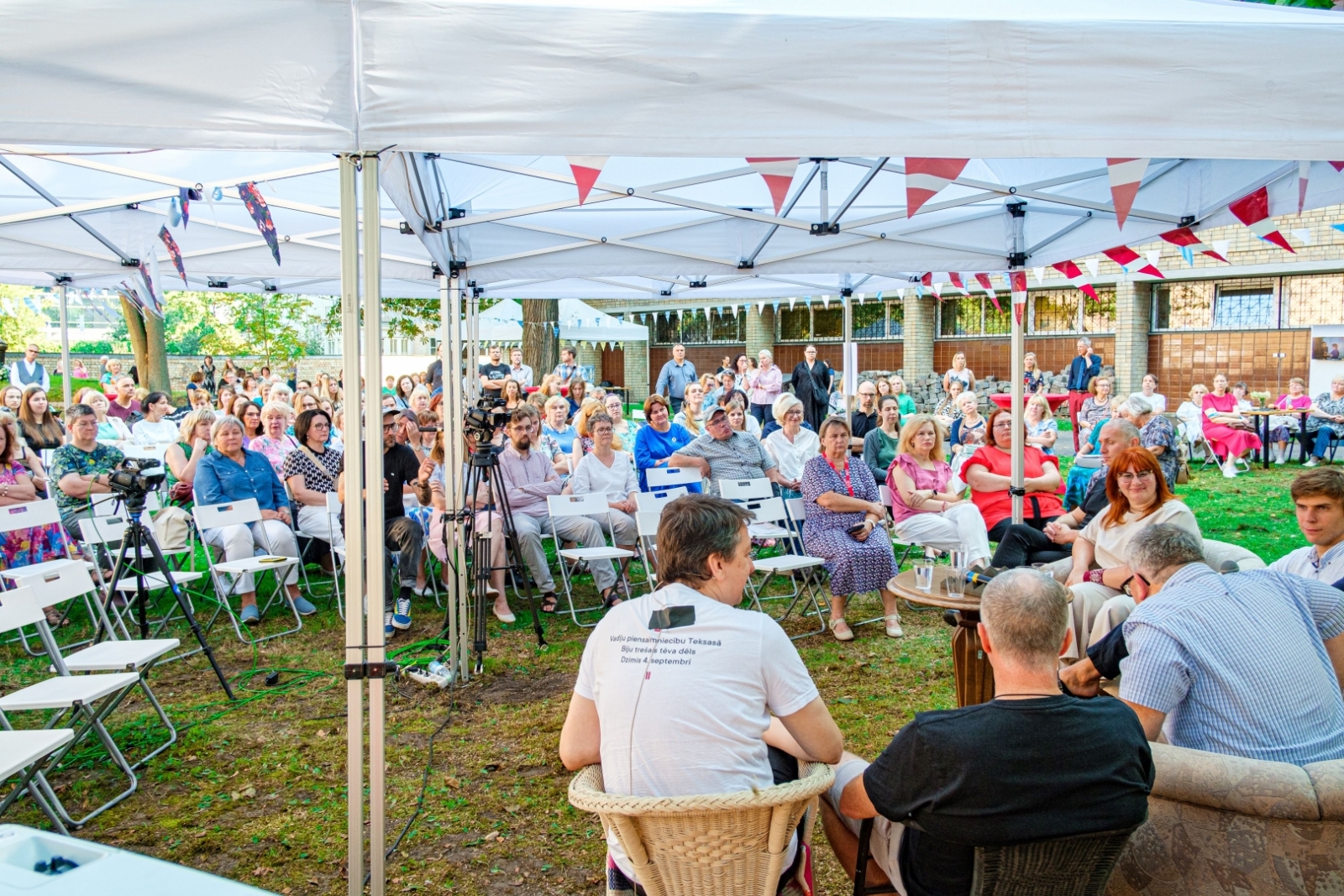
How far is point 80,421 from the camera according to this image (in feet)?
22.0

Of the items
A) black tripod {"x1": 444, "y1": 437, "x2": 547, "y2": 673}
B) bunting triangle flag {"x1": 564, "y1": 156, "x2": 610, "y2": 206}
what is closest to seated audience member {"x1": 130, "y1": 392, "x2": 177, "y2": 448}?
black tripod {"x1": 444, "y1": 437, "x2": 547, "y2": 673}

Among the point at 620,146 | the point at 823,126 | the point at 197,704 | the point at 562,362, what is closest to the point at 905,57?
the point at 823,126

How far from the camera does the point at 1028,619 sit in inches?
79.7

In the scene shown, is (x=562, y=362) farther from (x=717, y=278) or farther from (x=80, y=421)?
(x=80, y=421)

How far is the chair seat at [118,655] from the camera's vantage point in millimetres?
3949

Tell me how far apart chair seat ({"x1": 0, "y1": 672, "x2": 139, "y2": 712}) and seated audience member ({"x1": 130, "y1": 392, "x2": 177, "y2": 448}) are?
264 inches

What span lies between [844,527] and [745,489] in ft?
3.19

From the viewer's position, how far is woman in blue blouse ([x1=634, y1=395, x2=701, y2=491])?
793 cm

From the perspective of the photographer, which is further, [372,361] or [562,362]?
[562,362]

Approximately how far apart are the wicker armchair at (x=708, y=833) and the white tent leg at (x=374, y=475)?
0.82 meters

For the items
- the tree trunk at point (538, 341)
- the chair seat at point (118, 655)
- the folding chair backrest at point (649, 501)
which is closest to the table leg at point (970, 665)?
the folding chair backrest at point (649, 501)

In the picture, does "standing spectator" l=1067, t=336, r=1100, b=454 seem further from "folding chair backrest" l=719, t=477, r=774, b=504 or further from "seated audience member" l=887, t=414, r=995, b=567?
"folding chair backrest" l=719, t=477, r=774, b=504

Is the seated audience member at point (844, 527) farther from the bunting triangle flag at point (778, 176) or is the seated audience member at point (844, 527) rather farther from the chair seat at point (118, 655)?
the chair seat at point (118, 655)

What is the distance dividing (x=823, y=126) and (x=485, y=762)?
3017 millimetres
